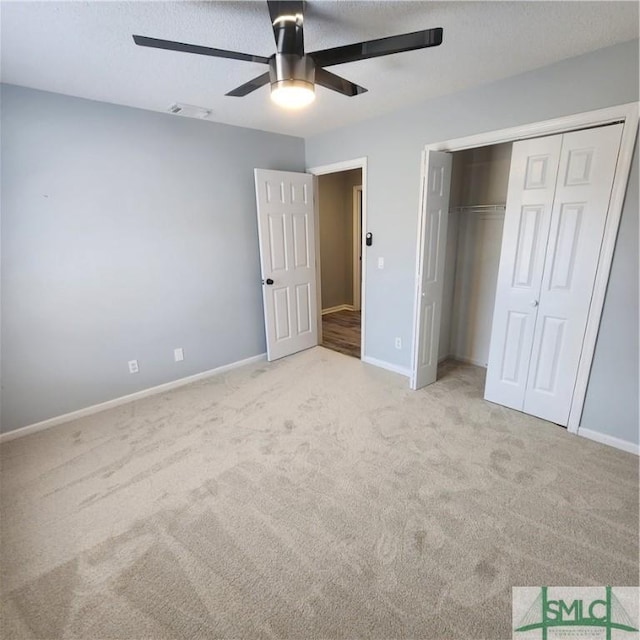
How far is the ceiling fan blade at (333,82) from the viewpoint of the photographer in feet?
5.49

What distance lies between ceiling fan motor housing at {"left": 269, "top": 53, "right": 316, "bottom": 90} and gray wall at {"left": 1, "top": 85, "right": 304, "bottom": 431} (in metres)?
1.83

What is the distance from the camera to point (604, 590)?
1441 millimetres

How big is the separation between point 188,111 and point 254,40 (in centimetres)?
132

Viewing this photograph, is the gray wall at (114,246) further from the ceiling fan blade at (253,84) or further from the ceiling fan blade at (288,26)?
the ceiling fan blade at (288,26)

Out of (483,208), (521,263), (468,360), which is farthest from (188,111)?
(468,360)

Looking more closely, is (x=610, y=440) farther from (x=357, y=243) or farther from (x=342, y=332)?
(x=357, y=243)

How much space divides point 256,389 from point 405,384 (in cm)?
145


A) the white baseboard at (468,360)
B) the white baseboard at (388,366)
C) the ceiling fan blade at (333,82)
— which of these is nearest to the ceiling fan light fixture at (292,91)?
the ceiling fan blade at (333,82)

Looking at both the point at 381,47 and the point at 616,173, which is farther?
the point at 616,173

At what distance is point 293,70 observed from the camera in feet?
5.08

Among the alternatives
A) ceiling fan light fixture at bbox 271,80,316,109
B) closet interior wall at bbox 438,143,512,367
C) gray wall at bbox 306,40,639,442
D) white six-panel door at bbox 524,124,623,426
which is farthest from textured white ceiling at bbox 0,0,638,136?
closet interior wall at bbox 438,143,512,367

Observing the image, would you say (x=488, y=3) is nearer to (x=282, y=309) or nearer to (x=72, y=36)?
(x=72, y=36)

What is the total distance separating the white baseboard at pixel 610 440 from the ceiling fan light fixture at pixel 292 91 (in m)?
2.81

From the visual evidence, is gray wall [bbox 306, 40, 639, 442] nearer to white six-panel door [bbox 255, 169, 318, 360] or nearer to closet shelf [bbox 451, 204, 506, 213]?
white six-panel door [bbox 255, 169, 318, 360]
